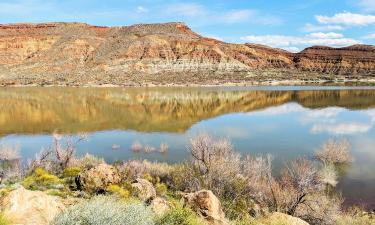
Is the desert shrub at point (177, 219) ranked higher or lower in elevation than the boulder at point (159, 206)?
higher

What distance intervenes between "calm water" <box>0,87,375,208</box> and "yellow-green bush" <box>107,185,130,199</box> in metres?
11.3

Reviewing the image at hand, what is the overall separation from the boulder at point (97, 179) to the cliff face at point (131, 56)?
93888mm

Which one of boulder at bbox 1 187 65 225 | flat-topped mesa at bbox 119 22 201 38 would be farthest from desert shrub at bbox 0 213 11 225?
flat-topped mesa at bbox 119 22 201 38

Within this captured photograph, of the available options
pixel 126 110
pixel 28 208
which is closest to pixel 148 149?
pixel 28 208

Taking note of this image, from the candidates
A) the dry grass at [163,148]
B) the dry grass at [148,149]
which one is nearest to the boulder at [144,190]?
the dry grass at [163,148]

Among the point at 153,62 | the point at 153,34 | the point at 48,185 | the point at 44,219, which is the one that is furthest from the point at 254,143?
the point at 153,34

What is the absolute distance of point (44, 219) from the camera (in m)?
9.89

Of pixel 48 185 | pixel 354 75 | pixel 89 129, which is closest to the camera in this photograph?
pixel 48 185

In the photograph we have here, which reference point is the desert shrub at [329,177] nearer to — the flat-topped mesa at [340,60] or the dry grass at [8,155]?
the dry grass at [8,155]

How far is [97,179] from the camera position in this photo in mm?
15375

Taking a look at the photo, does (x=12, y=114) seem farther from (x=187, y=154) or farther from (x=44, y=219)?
(x=44, y=219)

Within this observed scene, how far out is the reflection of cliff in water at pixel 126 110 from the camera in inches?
1746

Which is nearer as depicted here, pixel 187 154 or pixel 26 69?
pixel 187 154

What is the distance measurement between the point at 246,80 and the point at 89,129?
84.7m
